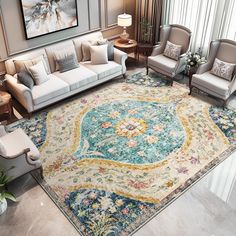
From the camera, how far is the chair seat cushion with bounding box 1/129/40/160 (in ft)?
13.3

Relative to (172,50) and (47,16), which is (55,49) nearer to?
(47,16)

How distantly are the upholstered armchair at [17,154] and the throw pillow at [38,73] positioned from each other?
138 centimetres

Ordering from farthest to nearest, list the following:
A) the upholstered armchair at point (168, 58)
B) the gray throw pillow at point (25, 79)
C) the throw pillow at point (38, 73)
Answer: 1. the upholstered armchair at point (168, 58)
2. the throw pillow at point (38, 73)
3. the gray throw pillow at point (25, 79)

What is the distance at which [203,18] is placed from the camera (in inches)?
243

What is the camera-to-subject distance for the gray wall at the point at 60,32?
528 centimetres

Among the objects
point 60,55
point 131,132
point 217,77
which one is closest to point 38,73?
point 60,55

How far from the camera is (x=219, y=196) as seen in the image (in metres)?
4.03

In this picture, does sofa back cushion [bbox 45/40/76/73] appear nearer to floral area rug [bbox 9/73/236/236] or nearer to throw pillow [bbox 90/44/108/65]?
throw pillow [bbox 90/44/108/65]

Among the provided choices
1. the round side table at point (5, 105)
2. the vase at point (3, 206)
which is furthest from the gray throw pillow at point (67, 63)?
the vase at point (3, 206)

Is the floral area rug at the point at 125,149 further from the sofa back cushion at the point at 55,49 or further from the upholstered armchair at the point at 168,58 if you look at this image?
the sofa back cushion at the point at 55,49

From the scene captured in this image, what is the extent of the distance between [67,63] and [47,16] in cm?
94

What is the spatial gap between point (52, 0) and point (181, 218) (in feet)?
14.4

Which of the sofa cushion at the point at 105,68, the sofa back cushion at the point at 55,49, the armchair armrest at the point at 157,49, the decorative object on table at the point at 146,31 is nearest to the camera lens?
the sofa back cushion at the point at 55,49

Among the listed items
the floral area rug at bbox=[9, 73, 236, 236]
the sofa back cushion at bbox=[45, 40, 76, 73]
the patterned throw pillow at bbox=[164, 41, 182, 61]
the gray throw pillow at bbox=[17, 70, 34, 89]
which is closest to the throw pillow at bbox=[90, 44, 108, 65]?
the sofa back cushion at bbox=[45, 40, 76, 73]
